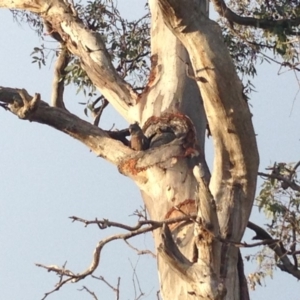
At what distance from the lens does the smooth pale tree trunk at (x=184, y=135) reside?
266 cm

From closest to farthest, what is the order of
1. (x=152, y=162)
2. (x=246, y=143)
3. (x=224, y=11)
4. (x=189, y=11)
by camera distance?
(x=189, y=11) < (x=246, y=143) < (x=152, y=162) < (x=224, y=11)

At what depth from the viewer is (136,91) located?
4355 millimetres

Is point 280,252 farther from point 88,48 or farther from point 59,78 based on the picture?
point 59,78

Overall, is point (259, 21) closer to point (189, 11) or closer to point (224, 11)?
point (224, 11)

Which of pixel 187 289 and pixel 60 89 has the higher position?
pixel 60 89

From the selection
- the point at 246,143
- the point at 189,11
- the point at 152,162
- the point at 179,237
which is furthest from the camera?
the point at 152,162

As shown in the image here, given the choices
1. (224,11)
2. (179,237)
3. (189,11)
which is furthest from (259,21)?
(189,11)

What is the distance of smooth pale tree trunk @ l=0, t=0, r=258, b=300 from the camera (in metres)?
2.66

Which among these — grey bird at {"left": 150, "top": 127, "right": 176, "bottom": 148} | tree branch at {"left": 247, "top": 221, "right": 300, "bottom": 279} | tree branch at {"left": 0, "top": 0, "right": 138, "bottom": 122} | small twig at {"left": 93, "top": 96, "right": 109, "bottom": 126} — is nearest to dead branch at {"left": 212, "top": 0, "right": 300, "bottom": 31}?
tree branch at {"left": 0, "top": 0, "right": 138, "bottom": 122}

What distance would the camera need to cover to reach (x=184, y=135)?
12.2ft

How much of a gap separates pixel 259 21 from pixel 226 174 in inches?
89.7

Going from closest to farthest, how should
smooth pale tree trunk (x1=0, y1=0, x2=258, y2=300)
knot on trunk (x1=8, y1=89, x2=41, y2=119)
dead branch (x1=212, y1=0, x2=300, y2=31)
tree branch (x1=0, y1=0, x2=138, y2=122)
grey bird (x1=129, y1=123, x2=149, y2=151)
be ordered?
smooth pale tree trunk (x1=0, y1=0, x2=258, y2=300), grey bird (x1=129, y1=123, x2=149, y2=151), knot on trunk (x1=8, y1=89, x2=41, y2=119), tree branch (x1=0, y1=0, x2=138, y2=122), dead branch (x1=212, y1=0, x2=300, y2=31)

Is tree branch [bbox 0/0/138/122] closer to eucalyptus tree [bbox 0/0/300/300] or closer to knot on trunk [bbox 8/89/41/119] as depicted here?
eucalyptus tree [bbox 0/0/300/300]

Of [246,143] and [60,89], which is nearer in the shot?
[246,143]
